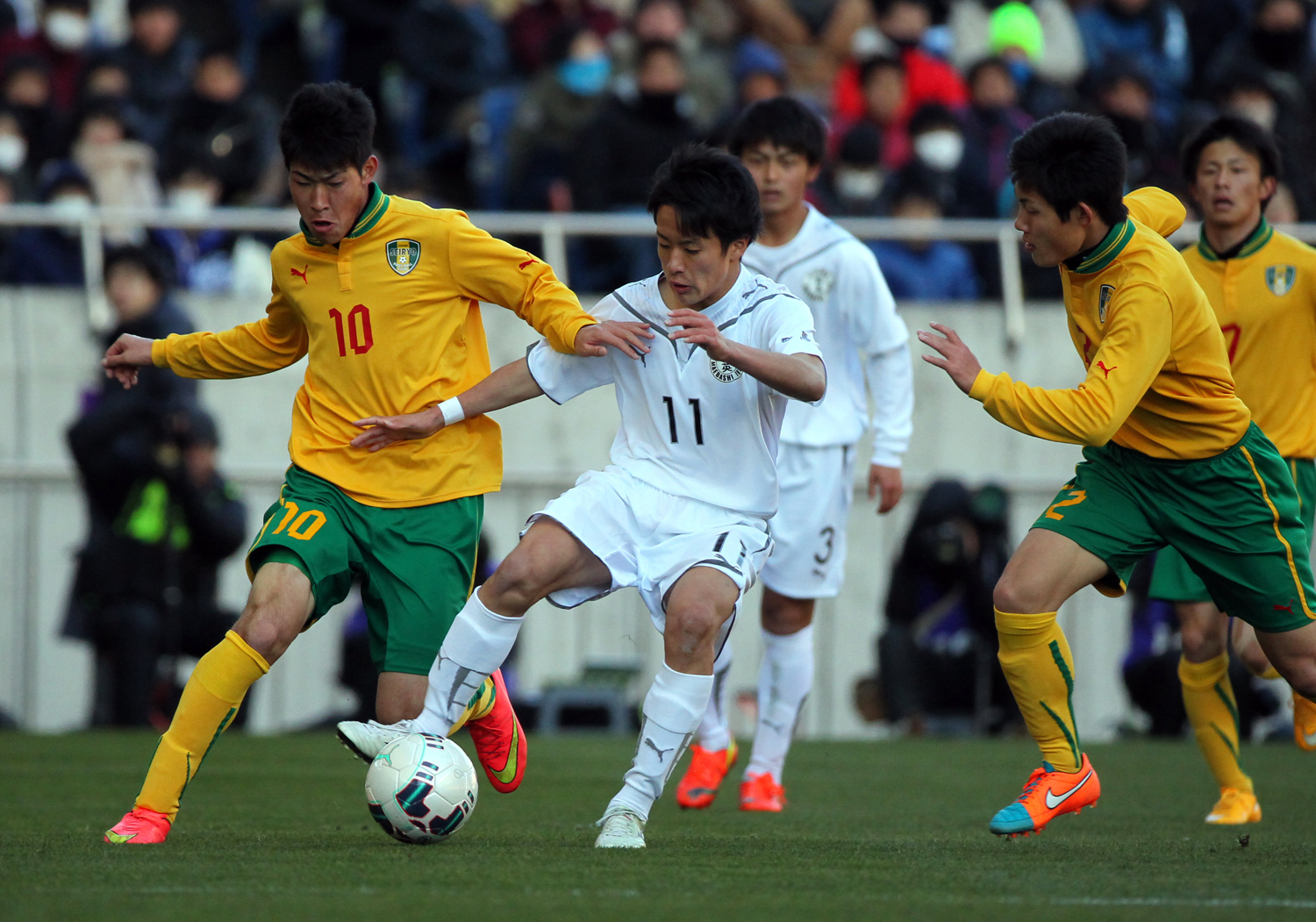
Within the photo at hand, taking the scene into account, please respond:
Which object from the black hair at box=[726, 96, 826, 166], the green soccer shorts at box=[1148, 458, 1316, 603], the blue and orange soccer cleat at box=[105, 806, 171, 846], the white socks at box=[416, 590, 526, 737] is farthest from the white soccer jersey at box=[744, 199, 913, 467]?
the blue and orange soccer cleat at box=[105, 806, 171, 846]

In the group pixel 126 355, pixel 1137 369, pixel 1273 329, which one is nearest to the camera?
pixel 1137 369

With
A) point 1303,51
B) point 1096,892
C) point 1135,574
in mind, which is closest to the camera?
point 1096,892

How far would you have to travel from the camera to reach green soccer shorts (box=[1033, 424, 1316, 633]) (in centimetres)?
550

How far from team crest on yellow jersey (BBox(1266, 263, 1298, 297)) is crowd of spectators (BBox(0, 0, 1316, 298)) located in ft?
18.2

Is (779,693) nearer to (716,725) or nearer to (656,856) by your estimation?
(716,725)

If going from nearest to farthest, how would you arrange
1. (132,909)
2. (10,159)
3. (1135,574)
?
(132,909)
(1135,574)
(10,159)

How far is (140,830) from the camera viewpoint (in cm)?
517

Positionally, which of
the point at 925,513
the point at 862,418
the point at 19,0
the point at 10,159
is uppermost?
the point at 19,0

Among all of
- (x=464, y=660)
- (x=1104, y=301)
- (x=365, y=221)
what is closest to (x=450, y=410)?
(x=365, y=221)

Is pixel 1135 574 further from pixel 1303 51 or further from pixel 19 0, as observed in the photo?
pixel 19 0

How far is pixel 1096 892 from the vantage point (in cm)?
444

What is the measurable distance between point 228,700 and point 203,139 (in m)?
8.64

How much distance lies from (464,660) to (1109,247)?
2.35 meters

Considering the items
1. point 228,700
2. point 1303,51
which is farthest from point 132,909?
point 1303,51
